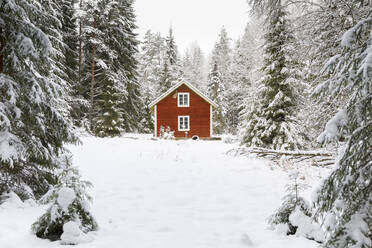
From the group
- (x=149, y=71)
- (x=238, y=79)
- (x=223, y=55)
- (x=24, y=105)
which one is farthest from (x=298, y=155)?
(x=223, y=55)

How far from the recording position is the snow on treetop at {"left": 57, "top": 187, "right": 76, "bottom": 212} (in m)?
3.98

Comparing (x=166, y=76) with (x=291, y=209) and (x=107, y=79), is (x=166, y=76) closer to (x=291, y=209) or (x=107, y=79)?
(x=107, y=79)

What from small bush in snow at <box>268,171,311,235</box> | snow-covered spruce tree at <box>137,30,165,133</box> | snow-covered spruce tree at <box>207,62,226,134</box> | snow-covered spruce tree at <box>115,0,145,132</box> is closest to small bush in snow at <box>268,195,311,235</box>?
small bush in snow at <box>268,171,311,235</box>

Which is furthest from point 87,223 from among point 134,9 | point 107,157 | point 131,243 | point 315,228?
point 134,9

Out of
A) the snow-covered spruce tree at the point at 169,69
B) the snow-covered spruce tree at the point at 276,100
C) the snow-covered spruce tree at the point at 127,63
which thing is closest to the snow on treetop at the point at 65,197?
the snow-covered spruce tree at the point at 276,100

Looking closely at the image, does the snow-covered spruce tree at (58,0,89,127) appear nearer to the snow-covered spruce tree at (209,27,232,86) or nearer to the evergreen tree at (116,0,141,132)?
the evergreen tree at (116,0,141,132)

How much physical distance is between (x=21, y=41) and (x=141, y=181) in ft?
14.6

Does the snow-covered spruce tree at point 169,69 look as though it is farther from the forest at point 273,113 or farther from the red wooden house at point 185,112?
the forest at point 273,113

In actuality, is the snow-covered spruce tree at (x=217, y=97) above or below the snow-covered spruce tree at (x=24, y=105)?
above

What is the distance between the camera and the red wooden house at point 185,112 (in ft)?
99.8

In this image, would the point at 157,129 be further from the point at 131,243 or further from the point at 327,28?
the point at 131,243

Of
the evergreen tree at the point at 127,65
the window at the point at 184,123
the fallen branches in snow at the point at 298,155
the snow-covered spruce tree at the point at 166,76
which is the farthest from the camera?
the snow-covered spruce tree at the point at 166,76

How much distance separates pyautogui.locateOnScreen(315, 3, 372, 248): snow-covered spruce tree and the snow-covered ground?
152cm

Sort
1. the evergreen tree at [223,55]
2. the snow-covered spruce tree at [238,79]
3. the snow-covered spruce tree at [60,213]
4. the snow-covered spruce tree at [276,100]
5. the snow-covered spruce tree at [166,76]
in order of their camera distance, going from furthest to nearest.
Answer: the evergreen tree at [223,55] → the snow-covered spruce tree at [166,76] → the snow-covered spruce tree at [238,79] → the snow-covered spruce tree at [276,100] → the snow-covered spruce tree at [60,213]
